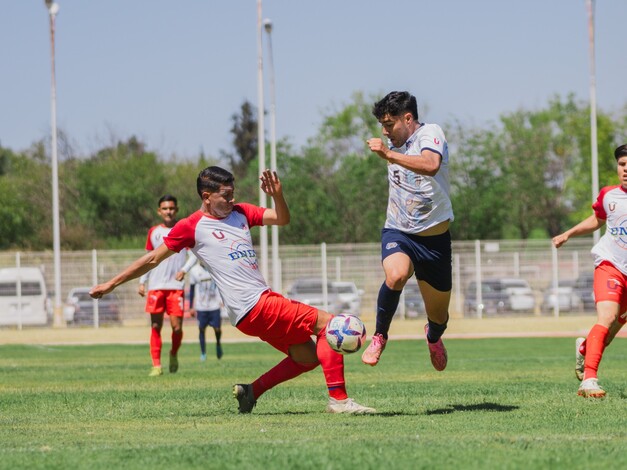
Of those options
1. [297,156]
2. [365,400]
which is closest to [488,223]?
[297,156]

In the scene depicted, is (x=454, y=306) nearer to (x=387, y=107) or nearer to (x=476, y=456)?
(x=387, y=107)

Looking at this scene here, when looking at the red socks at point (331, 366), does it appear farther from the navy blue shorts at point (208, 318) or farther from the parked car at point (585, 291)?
the parked car at point (585, 291)

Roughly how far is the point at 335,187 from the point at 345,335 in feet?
176

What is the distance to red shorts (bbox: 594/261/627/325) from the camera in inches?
408

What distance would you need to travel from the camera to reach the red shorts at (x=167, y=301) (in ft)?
51.9

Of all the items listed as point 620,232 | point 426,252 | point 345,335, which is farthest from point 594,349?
point 345,335

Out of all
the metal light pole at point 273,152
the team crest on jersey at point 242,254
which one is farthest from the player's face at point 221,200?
the metal light pole at point 273,152

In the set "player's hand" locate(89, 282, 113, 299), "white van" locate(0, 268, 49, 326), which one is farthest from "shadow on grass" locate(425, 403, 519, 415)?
"white van" locate(0, 268, 49, 326)

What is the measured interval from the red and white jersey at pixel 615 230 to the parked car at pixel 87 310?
28.5 metres

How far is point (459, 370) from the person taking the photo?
15.6 meters

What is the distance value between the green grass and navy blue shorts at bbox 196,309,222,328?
5865mm

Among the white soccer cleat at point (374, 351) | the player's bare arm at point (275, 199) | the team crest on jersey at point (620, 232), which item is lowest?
the white soccer cleat at point (374, 351)

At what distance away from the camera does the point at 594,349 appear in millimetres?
10273

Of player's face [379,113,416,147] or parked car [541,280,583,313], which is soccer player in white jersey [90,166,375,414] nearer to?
player's face [379,113,416,147]
